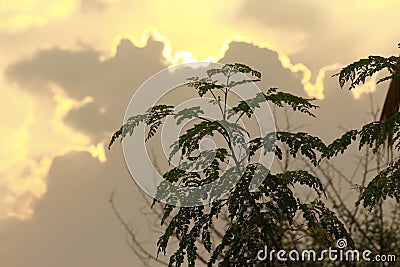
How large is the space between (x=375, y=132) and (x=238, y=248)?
0.64 m

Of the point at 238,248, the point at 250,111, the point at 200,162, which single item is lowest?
the point at 238,248

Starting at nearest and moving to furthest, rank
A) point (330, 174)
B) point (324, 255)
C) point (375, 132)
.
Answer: point (375, 132) < point (324, 255) < point (330, 174)

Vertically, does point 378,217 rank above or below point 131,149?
above

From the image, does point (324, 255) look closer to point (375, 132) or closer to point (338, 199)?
point (338, 199)

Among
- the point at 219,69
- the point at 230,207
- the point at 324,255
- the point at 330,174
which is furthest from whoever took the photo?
the point at 330,174

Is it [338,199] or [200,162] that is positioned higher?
[338,199]

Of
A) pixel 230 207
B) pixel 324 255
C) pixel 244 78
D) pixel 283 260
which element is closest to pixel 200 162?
pixel 230 207

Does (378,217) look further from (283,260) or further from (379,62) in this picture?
(379,62)

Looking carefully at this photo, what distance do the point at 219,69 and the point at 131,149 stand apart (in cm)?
47

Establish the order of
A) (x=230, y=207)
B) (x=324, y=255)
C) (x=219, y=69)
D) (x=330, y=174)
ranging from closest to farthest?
(x=230, y=207) → (x=219, y=69) → (x=324, y=255) → (x=330, y=174)

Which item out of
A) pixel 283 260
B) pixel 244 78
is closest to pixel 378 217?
pixel 283 260

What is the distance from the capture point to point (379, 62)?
2.51m

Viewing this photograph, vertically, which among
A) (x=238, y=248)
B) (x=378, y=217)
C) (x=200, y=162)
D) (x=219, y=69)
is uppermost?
(x=378, y=217)

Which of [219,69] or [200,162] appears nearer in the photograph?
[200,162]
